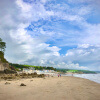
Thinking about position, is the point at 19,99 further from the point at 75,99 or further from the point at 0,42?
the point at 0,42

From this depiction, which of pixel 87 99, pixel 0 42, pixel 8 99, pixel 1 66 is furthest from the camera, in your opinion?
pixel 0 42

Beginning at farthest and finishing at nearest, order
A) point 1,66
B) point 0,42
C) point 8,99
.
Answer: point 0,42 < point 1,66 < point 8,99

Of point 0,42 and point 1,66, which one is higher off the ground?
point 0,42

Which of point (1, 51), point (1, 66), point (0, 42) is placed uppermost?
point (0, 42)

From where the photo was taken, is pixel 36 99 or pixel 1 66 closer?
pixel 36 99

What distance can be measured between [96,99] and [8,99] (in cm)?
657

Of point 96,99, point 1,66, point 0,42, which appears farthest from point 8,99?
point 0,42

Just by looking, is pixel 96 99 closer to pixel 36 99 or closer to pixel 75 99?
pixel 75 99

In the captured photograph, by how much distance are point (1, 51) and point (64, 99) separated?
6695cm

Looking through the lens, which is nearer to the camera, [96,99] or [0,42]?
[96,99]

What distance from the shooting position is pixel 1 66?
155 ft

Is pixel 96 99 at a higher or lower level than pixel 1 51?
lower

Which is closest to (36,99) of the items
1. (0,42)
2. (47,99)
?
(47,99)

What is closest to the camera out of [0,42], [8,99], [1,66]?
[8,99]
